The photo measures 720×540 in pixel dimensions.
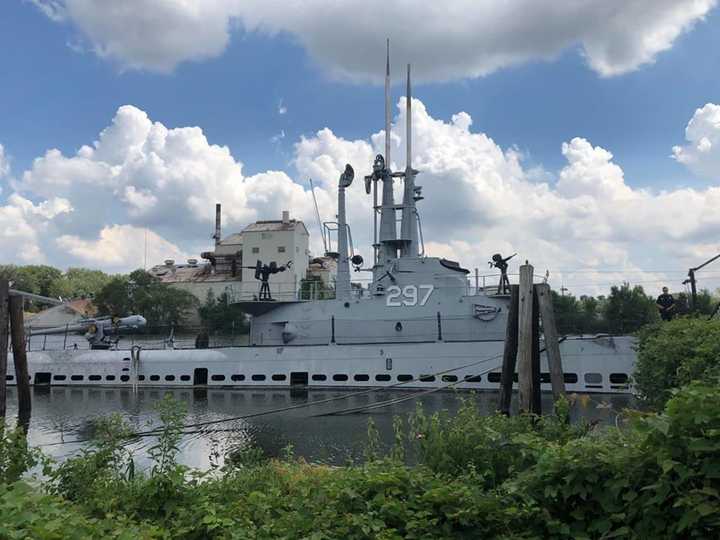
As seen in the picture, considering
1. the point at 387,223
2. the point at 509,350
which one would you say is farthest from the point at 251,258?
the point at 509,350

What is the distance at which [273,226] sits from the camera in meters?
68.9

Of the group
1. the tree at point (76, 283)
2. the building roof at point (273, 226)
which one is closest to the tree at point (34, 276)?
the tree at point (76, 283)

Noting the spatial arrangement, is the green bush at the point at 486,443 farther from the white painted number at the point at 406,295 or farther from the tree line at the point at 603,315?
the white painted number at the point at 406,295

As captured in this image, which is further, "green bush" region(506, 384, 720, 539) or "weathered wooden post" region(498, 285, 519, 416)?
"weathered wooden post" region(498, 285, 519, 416)

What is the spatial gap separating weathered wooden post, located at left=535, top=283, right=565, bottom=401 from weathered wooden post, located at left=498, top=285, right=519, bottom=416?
0.54m

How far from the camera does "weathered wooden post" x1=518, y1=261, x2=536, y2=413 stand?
10.6 m

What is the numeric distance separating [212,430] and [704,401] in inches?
605

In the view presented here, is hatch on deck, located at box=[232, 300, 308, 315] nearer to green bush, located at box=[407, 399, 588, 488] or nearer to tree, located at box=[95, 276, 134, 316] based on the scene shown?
green bush, located at box=[407, 399, 588, 488]

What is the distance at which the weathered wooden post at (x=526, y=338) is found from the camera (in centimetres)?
1062

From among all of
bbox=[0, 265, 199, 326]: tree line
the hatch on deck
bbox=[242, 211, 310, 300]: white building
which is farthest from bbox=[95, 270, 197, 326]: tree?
the hatch on deck

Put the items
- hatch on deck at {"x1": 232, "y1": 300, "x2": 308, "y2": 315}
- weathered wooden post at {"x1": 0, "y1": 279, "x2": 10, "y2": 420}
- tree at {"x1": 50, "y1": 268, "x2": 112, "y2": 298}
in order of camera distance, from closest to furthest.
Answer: weathered wooden post at {"x1": 0, "y1": 279, "x2": 10, "y2": 420} → hatch on deck at {"x1": 232, "y1": 300, "x2": 308, "y2": 315} → tree at {"x1": 50, "y1": 268, "x2": 112, "y2": 298}

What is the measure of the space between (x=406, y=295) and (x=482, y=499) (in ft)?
66.3

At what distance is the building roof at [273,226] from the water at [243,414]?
41411 mm

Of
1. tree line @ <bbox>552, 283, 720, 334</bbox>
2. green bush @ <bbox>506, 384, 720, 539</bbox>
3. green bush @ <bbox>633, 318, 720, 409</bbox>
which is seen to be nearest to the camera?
green bush @ <bbox>506, 384, 720, 539</bbox>
